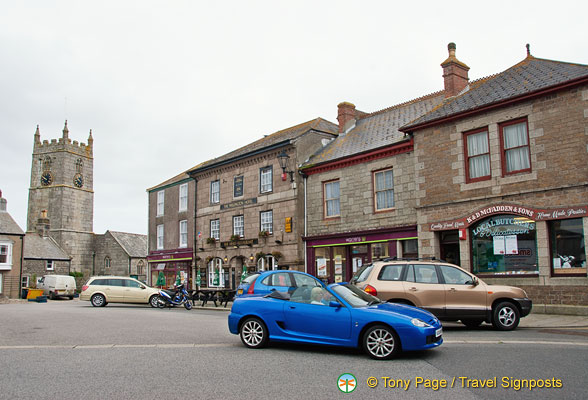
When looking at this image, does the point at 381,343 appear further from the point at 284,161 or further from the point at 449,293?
the point at 284,161

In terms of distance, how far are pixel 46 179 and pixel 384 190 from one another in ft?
221

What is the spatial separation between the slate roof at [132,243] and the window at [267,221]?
1370 inches

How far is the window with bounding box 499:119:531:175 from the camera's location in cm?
1680

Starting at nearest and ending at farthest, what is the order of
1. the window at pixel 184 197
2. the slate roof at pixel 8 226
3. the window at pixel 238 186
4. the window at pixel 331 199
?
1. the window at pixel 331 199
2. the window at pixel 238 186
3. the window at pixel 184 197
4. the slate roof at pixel 8 226

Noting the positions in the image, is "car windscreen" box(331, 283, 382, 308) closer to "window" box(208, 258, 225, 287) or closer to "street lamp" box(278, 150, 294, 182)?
"street lamp" box(278, 150, 294, 182)

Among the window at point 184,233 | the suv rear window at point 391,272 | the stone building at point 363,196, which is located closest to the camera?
the suv rear window at point 391,272

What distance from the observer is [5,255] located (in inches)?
1663

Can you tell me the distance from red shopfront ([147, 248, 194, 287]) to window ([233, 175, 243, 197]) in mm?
5407

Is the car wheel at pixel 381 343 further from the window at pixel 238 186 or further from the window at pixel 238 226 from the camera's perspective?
the window at pixel 238 186

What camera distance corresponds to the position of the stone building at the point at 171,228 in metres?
32.5

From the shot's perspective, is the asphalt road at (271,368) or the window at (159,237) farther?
the window at (159,237)

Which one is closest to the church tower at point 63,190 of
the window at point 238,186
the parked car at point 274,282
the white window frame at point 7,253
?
the white window frame at point 7,253

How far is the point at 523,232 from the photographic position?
54.2 ft

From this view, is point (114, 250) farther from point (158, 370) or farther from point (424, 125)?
point (158, 370)
